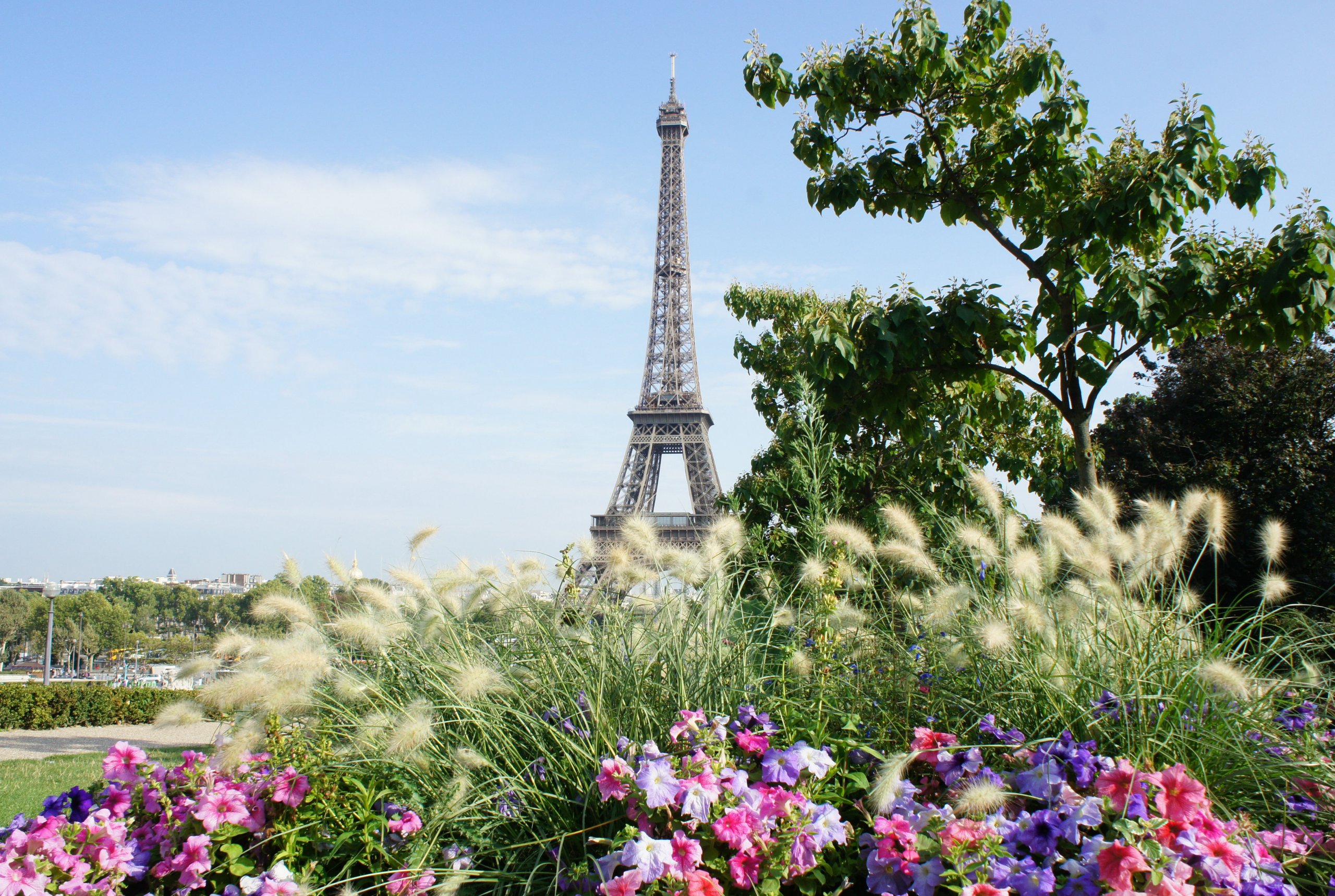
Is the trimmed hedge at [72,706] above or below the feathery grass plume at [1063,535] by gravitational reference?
below

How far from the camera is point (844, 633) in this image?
3.06 metres

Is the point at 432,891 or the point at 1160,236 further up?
the point at 1160,236

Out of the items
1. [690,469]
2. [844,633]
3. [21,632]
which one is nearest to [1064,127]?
[844,633]

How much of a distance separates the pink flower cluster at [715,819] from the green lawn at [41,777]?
5528 mm

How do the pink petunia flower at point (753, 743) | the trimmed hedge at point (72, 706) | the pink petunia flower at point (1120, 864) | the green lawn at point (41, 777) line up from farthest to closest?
the trimmed hedge at point (72, 706) → the green lawn at point (41, 777) → the pink petunia flower at point (753, 743) → the pink petunia flower at point (1120, 864)

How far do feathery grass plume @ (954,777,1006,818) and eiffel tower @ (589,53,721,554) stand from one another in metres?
29.9

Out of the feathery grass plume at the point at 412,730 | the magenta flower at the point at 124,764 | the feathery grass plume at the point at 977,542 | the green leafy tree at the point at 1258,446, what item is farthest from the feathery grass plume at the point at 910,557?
the green leafy tree at the point at 1258,446

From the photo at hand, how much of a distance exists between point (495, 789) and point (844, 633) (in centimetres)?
131

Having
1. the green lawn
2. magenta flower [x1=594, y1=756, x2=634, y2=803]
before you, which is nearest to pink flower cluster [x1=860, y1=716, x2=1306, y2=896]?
magenta flower [x1=594, y1=756, x2=634, y2=803]

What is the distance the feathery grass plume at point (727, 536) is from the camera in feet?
10.2

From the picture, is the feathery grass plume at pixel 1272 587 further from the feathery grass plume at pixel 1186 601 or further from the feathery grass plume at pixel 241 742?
the feathery grass plume at pixel 241 742

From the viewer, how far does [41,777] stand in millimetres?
9797

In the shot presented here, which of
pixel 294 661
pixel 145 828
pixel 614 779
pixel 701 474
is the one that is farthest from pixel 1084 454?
pixel 701 474

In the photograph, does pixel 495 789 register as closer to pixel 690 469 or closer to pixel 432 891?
pixel 432 891
